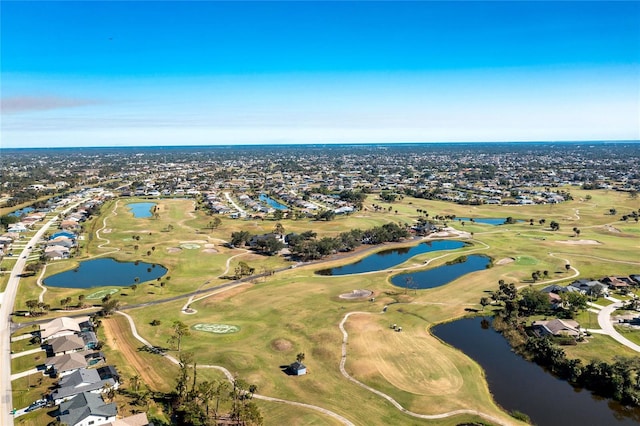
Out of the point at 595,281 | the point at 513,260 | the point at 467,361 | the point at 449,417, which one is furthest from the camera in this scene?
the point at 513,260

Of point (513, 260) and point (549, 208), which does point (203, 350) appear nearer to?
point (513, 260)

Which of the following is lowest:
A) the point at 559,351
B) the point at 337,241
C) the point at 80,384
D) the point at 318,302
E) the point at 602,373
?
the point at 318,302

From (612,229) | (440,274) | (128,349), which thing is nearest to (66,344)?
(128,349)

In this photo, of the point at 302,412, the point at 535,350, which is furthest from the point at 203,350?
the point at 535,350

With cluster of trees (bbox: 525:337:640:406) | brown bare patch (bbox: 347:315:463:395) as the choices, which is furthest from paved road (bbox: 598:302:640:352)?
brown bare patch (bbox: 347:315:463:395)

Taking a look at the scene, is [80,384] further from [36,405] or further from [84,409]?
[84,409]

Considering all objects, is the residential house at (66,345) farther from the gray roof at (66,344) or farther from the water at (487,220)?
the water at (487,220)
